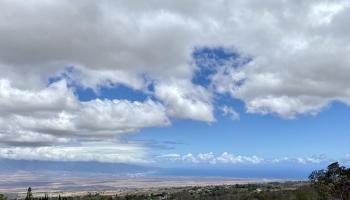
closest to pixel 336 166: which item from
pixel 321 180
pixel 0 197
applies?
pixel 321 180

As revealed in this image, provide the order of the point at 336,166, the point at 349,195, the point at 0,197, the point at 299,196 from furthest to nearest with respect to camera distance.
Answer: the point at 299,196 → the point at 0,197 → the point at 336,166 → the point at 349,195

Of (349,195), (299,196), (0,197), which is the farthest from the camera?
(299,196)

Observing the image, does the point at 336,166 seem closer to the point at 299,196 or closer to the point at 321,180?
the point at 321,180

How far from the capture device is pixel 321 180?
405 feet

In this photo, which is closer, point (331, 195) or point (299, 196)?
point (331, 195)

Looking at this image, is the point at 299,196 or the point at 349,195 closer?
the point at 349,195

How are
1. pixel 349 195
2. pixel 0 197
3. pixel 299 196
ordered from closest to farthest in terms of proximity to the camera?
1. pixel 349 195
2. pixel 0 197
3. pixel 299 196

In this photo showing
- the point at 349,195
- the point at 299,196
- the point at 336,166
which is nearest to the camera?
the point at 349,195

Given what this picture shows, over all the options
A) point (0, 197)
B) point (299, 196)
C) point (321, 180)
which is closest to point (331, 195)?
point (321, 180)

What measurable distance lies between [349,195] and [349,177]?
458cm

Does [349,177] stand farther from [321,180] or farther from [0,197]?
[0,197]

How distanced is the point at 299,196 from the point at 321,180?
53.0 metres

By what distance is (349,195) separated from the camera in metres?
114

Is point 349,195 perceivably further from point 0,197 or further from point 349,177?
point 0,197
